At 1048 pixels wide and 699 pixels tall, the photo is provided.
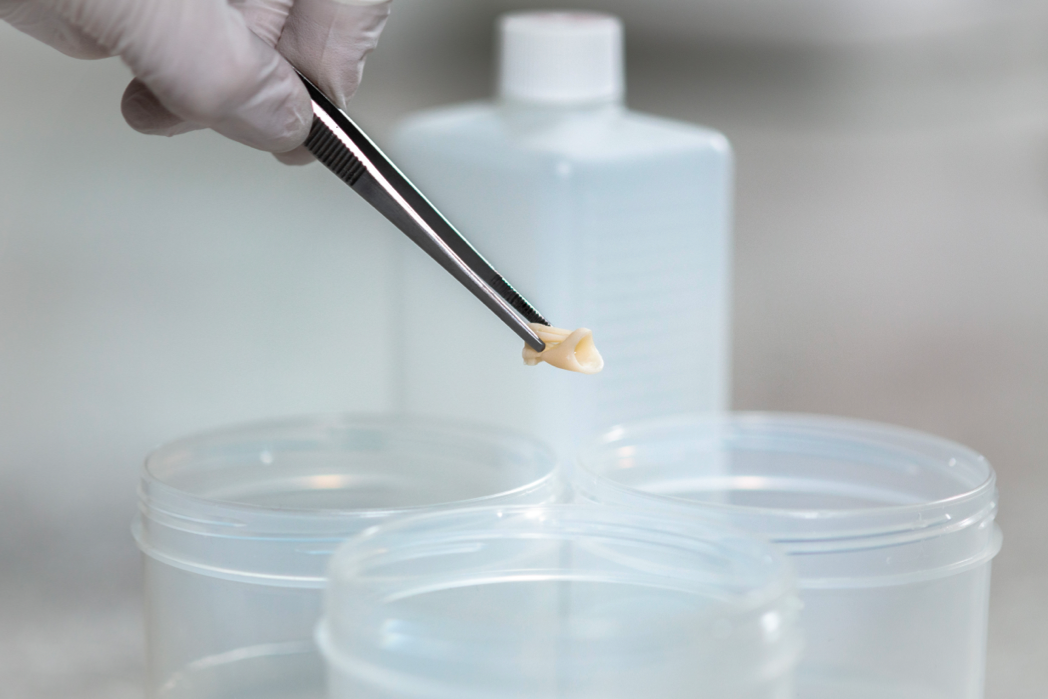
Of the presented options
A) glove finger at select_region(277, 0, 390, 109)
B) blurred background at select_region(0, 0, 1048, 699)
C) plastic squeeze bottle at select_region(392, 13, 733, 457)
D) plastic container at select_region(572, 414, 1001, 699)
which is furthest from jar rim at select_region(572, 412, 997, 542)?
blurred background at select_region(0, 0, 1048, 699)

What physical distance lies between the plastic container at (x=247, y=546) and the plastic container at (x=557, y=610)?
0.03 meters

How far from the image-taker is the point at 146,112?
0.56 m

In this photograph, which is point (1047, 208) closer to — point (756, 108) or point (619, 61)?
Result: point (756, 108)

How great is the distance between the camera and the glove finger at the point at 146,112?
550mm

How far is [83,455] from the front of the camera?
110cm

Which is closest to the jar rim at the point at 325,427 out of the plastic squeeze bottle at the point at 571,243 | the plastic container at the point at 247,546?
the plastic container at the point at 247,546

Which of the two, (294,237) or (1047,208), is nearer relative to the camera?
(294,237)

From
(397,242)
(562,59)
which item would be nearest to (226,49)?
(562,59)

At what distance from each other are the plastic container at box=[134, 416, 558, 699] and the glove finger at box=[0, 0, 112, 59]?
8.6 inches

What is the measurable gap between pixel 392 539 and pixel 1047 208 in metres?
1.69

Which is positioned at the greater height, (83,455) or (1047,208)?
(1047,208)

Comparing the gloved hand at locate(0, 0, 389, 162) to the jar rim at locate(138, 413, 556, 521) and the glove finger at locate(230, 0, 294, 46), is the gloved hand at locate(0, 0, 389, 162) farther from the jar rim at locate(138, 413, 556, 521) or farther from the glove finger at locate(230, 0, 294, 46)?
the jar rim at locate(138, 413, 556, 521)

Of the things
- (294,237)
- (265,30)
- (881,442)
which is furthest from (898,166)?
(265,30)

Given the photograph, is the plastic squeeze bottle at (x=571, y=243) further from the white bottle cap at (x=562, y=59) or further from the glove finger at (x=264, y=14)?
the glove finger at (x=264, y=14)
